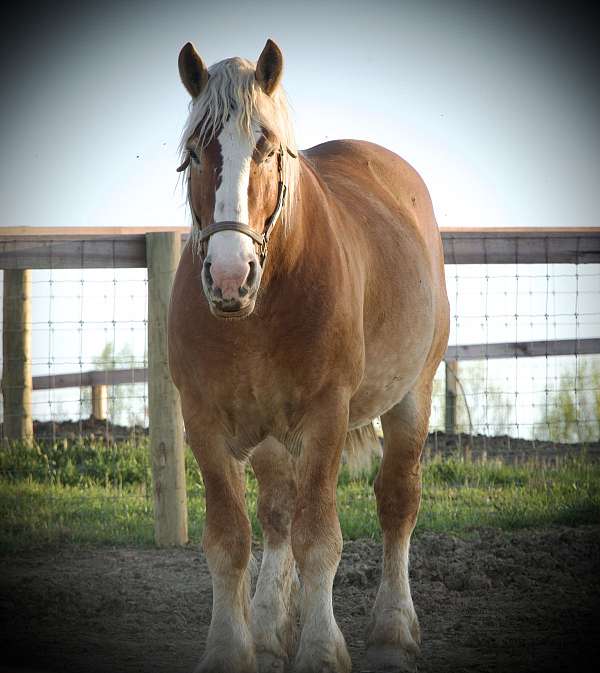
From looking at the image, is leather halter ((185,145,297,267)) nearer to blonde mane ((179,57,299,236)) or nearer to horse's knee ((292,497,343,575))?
blonde mane ((179,57,299,236))

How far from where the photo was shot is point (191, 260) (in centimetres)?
360

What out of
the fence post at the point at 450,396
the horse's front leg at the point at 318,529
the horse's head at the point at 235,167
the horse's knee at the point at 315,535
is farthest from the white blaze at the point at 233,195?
the fence post at the point at 450,396

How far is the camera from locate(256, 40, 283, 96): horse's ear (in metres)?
3.28

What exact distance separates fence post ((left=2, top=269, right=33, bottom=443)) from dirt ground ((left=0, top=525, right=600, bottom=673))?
Result: 2394mm

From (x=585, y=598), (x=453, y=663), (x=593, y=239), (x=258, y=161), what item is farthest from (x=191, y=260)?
(x=593, y=239)

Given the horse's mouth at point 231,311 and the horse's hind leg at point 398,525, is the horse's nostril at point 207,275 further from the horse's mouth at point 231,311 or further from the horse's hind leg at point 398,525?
the horse's hind leg at point 398,525

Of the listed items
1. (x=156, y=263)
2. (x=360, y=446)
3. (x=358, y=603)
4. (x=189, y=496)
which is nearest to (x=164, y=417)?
(x=156, y=263)

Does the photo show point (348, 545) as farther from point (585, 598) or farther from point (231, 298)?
point (231, 298)

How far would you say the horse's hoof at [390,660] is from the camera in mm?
3824

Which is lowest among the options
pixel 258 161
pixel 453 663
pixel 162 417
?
pixel 453 663

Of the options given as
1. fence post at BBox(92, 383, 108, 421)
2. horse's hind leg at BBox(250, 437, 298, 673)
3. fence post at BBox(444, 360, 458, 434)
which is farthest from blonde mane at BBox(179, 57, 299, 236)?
fence post at BBox(92, 383, 108, 421)

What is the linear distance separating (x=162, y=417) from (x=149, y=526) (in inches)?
31.1

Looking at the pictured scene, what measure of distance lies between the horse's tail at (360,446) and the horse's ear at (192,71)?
217 centimetres

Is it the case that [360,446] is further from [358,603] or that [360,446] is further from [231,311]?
[231,311]
